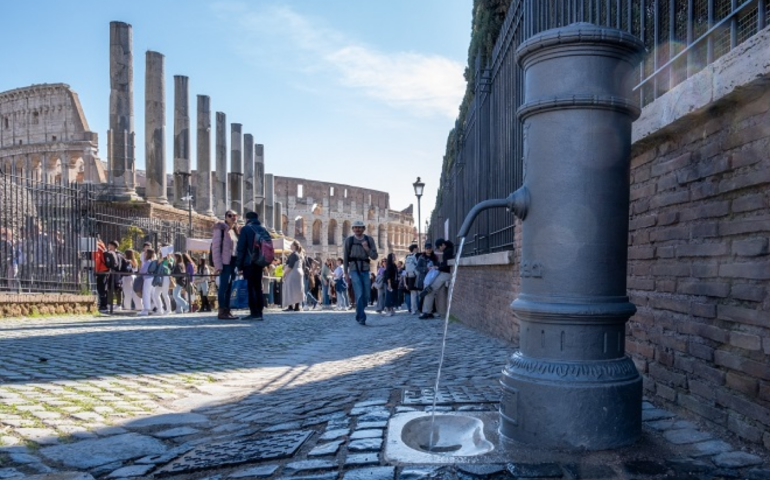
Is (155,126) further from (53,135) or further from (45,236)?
(53,135)

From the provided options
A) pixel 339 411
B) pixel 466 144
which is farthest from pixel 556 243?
pixel 466 144

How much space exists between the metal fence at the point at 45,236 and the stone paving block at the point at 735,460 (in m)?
11.8

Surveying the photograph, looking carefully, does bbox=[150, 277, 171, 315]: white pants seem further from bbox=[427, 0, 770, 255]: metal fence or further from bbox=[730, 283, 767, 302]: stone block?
bbox=[730, 283, 767, 302]: stone block

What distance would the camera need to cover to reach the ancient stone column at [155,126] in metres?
23.8

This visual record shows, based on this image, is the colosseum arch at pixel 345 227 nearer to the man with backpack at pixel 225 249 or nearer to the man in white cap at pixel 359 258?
the man with backpack at pixel 225 249

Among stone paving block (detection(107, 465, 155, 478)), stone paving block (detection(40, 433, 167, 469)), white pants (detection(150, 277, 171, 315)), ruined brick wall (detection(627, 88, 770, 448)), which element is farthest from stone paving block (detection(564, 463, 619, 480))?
white pants (detection(150, 277, 171, 315))

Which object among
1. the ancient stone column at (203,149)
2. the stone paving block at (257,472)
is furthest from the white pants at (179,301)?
the ancient stone column at (203,149)

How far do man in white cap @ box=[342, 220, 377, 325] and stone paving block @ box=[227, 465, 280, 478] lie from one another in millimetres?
7482

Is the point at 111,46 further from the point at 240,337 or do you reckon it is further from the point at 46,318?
the point at 240,337

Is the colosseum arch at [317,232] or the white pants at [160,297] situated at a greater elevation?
the colosseum arch at [317,232]

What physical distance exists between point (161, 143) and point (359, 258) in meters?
16.9

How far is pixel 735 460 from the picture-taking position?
94.3 inches

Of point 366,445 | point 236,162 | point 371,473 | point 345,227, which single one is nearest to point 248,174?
point 236,162

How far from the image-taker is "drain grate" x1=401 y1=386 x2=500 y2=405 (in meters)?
3.46
